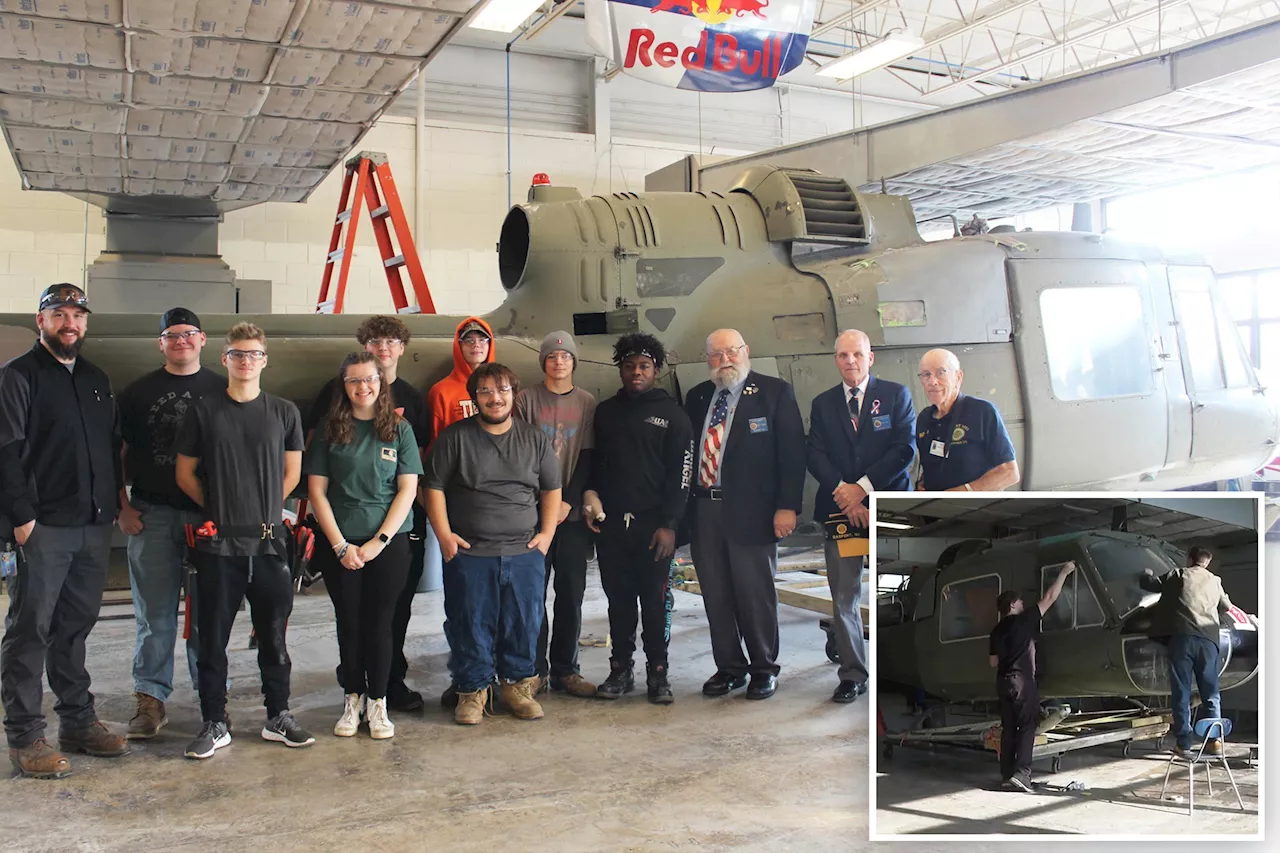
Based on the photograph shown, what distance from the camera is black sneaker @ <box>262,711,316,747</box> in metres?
4.04

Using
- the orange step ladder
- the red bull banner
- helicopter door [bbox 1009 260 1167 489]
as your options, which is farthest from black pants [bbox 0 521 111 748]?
helicopter door [bbox 1009 260 1167 489]

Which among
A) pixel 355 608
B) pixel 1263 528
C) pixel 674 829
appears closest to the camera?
pixel 1263 528

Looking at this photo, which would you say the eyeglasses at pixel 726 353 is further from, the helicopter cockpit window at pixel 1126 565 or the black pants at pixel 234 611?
the helicopter cockpit window at pixel 1126 565

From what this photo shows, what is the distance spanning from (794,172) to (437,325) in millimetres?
2231

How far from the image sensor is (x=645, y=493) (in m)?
4.73

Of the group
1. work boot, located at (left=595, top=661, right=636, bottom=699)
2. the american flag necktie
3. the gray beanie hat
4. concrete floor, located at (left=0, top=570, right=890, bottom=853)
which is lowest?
concrete floor, located at (left=0, top=570, right=890, bottom=853)

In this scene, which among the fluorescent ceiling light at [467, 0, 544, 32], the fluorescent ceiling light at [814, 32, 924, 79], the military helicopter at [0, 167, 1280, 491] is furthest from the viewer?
the fluorescent ceiling light at [814, 32, 924, 79]

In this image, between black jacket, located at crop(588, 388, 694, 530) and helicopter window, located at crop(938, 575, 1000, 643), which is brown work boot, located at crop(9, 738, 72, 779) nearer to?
black jacket, located at crop(588, 388, 694, 530)

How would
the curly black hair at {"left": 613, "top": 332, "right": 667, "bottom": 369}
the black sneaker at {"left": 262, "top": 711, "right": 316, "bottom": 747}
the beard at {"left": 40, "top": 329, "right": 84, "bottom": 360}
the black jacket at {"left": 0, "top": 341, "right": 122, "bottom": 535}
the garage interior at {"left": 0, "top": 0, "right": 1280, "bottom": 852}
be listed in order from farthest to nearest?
1. the curly black hair at {"left": 613, "top": 332, "right": 667, "bottom": 369}
2. the black sneaker at {"left": 262, "top": 711, "right": 316, "bottom": 747}
3. the beard at {"left": 40, "top": 329, "right": 84, "bottom": 360}
4. the black jacket at {"left": 0, "top": 341, "right": 122, "bottom": 535}
5. the garage interior at {"left": 0, "top": 0, "right": 1280, "bottom": 852}

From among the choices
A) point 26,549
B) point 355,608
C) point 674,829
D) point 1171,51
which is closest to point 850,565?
point 674,829

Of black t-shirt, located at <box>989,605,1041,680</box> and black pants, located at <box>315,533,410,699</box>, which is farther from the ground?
black t-shirt, located at <box>989,605,1041,680</box>

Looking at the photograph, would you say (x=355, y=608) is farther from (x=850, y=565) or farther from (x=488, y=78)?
(x=488, y=78)

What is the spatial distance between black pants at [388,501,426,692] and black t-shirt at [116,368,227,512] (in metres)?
0.91

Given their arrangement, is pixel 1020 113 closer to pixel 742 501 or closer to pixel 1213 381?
pixel 1213 381
